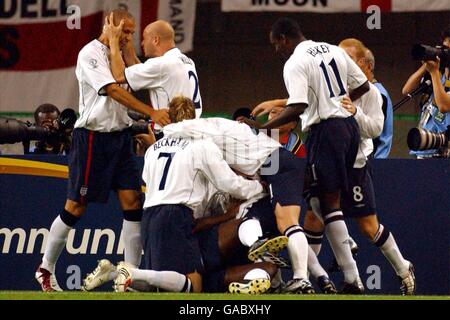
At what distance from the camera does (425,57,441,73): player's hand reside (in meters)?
13.2

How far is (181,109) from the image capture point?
11406 mm

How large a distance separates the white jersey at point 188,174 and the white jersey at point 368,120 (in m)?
1.19

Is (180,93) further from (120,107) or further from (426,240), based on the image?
(426,240)

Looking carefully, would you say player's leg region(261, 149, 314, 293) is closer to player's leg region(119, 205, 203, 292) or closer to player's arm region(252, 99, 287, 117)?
player's leg region(119, 205, 203, 292)

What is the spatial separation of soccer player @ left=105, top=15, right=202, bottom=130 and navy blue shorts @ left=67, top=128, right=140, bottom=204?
1.28 feet

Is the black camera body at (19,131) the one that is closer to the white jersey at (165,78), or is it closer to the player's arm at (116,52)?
the player's arm at (116,52)

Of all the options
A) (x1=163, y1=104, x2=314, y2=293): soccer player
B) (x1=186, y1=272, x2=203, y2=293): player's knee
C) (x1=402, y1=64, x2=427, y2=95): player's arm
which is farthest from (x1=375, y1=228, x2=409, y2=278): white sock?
(x1=402, y1=64, x2=427, y2=95): player's arm

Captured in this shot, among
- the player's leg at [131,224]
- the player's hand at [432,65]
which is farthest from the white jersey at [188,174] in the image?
the player's hand at [432,65]

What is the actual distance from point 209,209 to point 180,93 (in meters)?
1.03

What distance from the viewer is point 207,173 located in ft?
36.6

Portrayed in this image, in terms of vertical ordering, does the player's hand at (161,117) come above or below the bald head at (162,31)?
below

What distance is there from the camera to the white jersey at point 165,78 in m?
12.0

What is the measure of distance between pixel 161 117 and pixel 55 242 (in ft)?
3.99
